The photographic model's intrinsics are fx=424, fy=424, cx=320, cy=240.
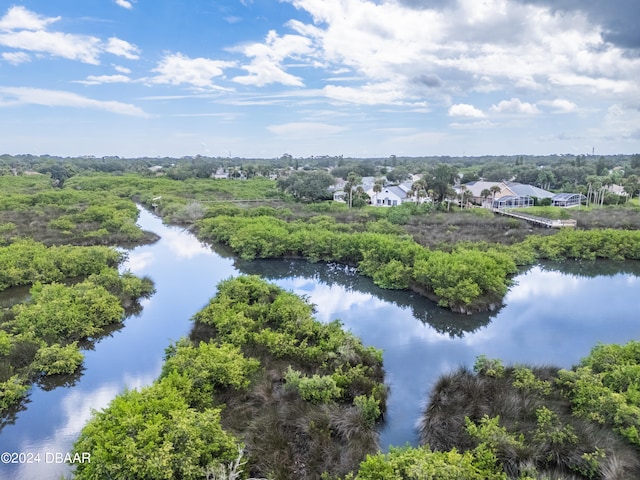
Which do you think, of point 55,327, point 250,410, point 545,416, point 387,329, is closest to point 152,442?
point 250,410

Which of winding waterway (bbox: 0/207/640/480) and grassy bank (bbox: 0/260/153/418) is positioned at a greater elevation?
grassy bank (bbox: 0/260/153/418)

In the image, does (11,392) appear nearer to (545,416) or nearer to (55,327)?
(55,327)

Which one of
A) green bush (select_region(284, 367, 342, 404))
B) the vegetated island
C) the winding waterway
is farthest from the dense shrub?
green bush (select_region(284, 367, 342, 404))

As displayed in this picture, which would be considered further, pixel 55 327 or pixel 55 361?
pixel 55 327

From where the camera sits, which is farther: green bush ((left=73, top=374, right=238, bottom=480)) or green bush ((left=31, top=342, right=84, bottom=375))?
green bush ((left=31, top=342, right=84, bottom=375))

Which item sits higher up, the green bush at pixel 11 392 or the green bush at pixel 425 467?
the green bush at pixel 425 467

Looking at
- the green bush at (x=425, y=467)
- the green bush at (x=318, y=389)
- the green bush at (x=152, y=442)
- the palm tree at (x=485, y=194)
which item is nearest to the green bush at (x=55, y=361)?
the green bush at (x=152, y=442)

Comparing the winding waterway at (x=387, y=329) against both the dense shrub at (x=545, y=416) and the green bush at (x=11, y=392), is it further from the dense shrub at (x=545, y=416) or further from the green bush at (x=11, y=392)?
the dense shrub at (x=545, y=416)

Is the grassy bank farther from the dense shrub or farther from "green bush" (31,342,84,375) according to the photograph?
the dense shrub
